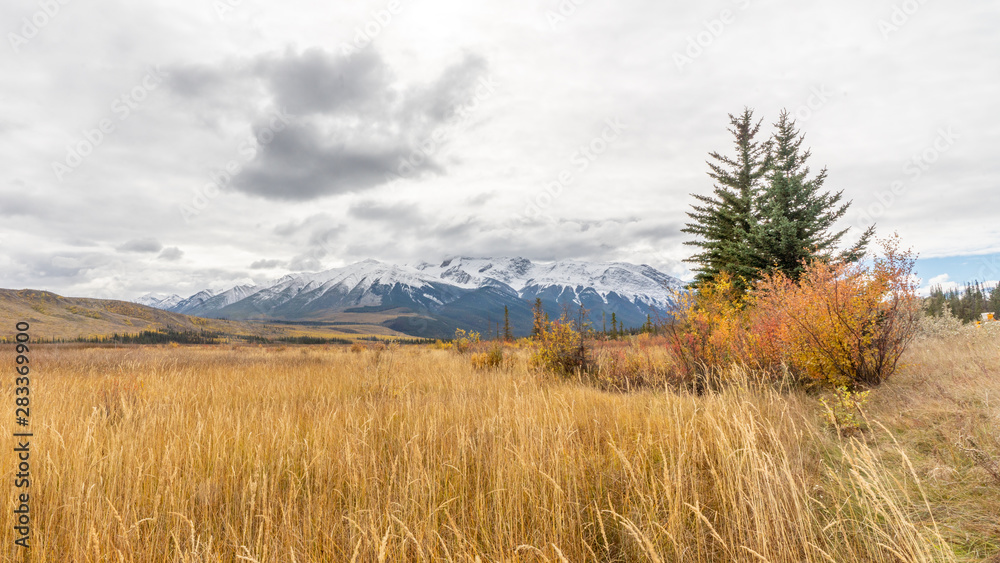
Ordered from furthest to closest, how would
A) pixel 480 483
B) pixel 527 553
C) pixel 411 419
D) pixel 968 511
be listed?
pixel 411 419 → pixel 480 483 → pixel 968 511 → pixel 527 553

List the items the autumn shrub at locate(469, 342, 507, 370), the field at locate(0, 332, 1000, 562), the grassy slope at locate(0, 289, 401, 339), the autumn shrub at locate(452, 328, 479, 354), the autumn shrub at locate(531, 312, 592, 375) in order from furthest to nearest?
1. the grassy slope at locate(0, 289, 401, 339)
2. the autumn shrub at locate(452, 328, 479, 354)
3. the autumn shrub at locate(469, 342, 507, 370)
4. the autumn shrub at locate(531, 312, 592, 375)
5. the field at locate(0, 332, 1000, 562)

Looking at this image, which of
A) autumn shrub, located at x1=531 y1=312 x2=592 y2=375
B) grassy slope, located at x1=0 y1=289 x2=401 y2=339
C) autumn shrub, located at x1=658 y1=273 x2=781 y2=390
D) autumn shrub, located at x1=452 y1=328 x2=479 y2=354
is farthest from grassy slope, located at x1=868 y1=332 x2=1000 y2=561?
grassy slope, located at x1=0 y1=289 x2=401 y2=339

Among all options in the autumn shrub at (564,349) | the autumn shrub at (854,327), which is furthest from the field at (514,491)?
the autumn shrub at (564,349)

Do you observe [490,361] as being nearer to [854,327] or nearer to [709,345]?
[709,345]

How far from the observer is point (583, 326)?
945 centimetres

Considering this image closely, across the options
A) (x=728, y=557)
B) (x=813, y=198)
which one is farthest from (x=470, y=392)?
(x=813, y=198)

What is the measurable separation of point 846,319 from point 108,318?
183 m

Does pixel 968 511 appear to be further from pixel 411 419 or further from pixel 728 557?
pixel 411 419

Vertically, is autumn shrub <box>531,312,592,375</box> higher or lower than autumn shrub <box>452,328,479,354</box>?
higher

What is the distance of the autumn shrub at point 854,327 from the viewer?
655 cm

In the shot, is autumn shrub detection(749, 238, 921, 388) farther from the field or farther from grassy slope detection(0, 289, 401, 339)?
grassy slope detection(0, 289, 401, 339)

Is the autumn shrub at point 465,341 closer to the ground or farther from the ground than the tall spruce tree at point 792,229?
closer to the ground

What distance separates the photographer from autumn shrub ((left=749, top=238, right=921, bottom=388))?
6547 mm

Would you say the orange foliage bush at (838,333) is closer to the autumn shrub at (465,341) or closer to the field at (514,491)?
the field at (514,491)
